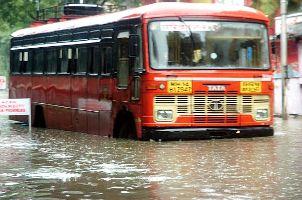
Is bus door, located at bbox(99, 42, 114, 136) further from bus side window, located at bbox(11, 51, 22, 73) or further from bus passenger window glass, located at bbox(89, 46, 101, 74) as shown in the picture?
bus side window, located at bbox(11, 51, 22, 73)

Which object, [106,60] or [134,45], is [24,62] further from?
[134,45]

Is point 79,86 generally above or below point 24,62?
below

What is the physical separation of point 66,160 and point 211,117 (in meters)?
4.39

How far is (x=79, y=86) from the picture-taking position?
2258 cm

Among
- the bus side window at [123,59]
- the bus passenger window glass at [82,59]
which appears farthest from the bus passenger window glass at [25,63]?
the bus side window at [123,59]

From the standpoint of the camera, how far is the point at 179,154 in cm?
1552

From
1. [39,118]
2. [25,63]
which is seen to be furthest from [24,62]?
[39,118]

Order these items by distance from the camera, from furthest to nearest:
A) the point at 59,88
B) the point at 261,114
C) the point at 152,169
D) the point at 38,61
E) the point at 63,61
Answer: the point at 38,61 → the point at 59,88 → the point at 63,61 → the point at 261,114 → the point at 152,169

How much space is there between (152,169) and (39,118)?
14.0 meters

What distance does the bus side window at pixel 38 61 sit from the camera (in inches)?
1035

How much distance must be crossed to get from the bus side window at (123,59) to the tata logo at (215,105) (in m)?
2.01

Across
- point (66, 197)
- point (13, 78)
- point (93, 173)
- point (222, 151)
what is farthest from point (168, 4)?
point (13, 78)

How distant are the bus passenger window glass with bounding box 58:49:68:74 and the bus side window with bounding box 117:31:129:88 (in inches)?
165

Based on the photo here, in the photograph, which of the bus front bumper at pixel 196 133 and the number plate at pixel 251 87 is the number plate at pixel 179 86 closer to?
the bus front bumper at pixel 196 133
